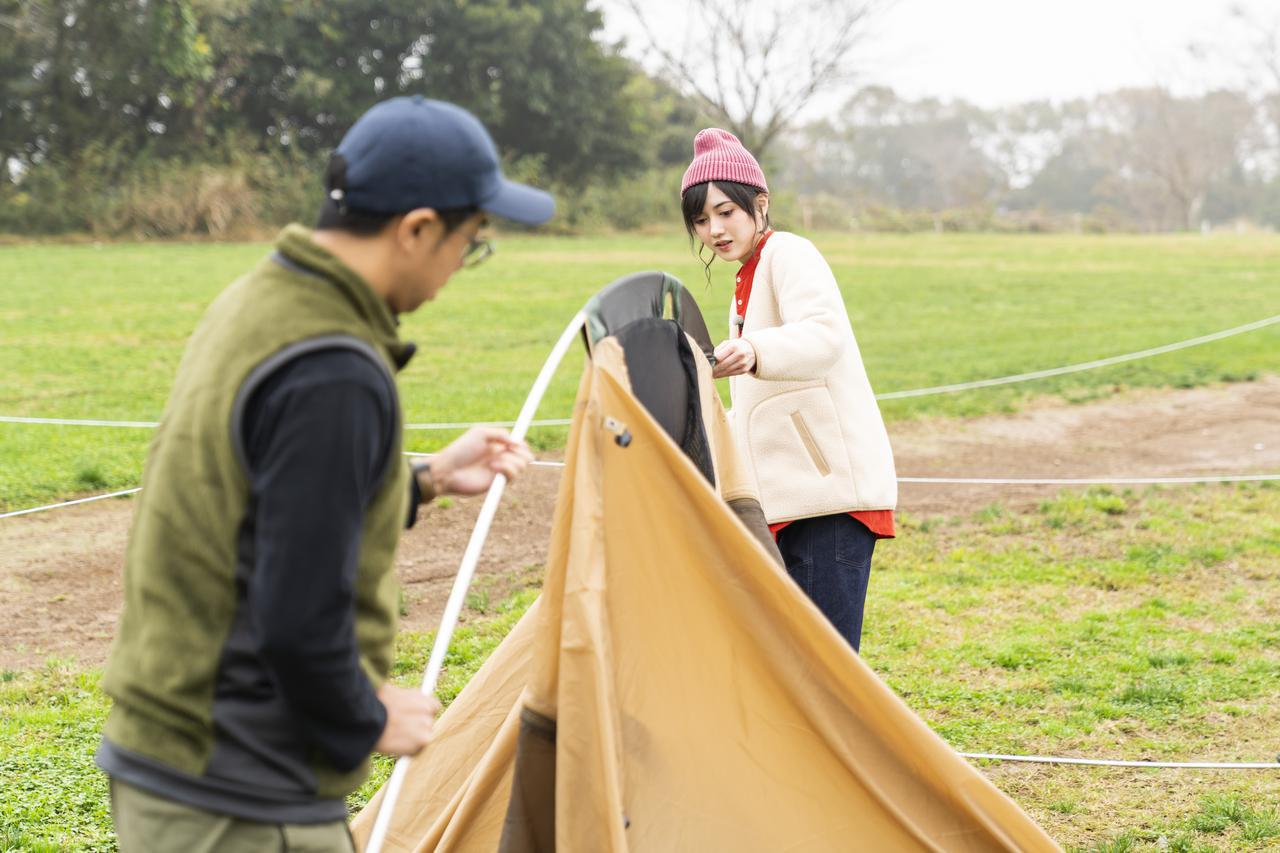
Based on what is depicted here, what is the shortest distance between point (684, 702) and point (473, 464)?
809mm

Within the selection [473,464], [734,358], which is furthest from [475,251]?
[734,358]

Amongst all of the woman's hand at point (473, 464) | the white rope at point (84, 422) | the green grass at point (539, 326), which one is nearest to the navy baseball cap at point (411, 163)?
the woman's hand at point (473, 464)

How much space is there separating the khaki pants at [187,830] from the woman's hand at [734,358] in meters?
1.69

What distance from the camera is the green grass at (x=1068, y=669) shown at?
4.07 metres

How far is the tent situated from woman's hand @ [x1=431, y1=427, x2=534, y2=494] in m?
0.28

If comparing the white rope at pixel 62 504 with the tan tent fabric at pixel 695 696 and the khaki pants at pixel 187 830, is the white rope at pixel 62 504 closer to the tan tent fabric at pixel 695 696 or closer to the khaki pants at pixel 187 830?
the tan tent fabric at pixel 695 696

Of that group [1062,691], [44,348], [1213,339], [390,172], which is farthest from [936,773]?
[1213,339]

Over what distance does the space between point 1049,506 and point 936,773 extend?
17.8ft

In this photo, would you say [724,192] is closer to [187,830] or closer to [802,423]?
[802,423]

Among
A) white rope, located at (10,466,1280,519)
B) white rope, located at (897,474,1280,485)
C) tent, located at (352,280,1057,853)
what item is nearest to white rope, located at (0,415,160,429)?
white rope, located at (10,466,1280,519)

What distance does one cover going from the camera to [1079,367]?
12.8 metres

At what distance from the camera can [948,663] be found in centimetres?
543

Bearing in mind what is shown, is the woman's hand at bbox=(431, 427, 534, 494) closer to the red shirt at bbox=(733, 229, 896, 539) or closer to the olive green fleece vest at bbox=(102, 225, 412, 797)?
the olive green fleece vest at bbox=(102, 225, 412, 797)

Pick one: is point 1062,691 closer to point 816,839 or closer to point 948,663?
point 948,663
